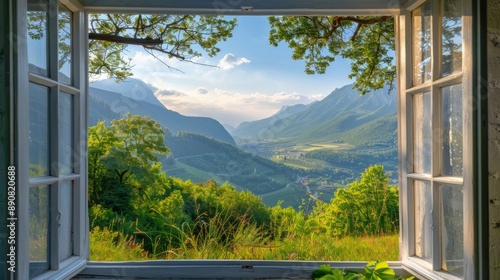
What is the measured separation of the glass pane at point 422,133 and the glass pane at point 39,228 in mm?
1546

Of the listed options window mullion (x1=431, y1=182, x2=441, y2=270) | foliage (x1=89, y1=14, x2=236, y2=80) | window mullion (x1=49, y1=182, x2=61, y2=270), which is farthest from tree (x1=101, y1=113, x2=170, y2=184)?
window mullion (x1=431, y1=182, x2=441, y2=270)

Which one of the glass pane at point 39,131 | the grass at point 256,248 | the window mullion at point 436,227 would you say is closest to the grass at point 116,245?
the grass at point 256,248

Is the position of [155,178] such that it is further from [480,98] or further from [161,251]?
[480,98]

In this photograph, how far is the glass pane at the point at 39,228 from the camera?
1426mm

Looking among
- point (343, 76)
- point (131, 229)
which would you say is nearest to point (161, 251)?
A: point (131, 229)

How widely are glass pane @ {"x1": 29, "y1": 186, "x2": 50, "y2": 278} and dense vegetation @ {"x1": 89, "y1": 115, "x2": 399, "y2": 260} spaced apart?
1.06m

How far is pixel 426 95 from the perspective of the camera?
5.68 feet

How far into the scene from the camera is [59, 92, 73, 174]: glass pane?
1679mm

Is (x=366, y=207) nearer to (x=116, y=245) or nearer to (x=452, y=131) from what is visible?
(x=452, y=131)

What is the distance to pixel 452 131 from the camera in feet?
4.94

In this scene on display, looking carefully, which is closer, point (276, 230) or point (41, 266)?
point (41, 266)

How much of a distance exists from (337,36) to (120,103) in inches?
60.9

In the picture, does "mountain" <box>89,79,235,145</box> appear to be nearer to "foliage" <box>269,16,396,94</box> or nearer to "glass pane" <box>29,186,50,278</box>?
"foliage" <box>269,16,396,94</box>

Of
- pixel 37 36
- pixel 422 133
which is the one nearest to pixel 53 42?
pixel 37 36
